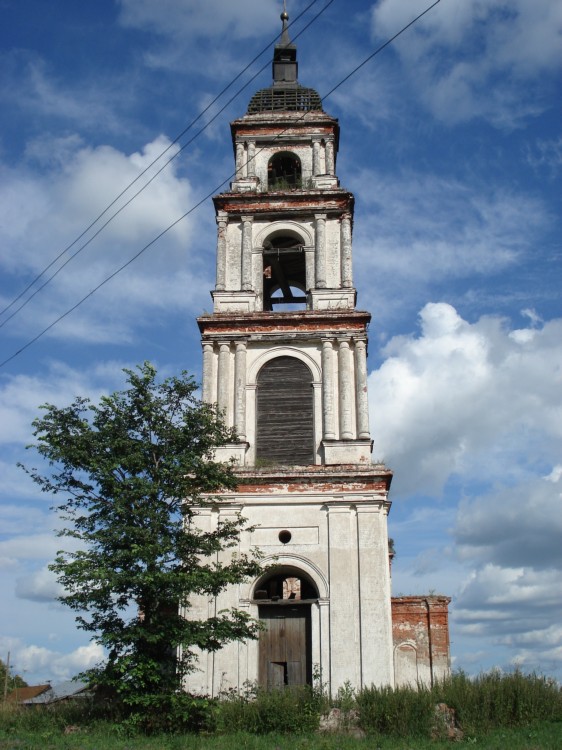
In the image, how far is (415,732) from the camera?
647 inches

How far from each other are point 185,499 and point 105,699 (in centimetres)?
442

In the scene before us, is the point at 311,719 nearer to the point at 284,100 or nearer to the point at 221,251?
the point at 221,251

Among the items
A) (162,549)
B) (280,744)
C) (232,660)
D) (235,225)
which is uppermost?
(235,225)

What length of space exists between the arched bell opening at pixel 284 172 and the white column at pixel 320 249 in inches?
73.3

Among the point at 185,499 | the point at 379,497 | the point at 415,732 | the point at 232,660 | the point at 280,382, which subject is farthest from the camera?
the point at 280,382

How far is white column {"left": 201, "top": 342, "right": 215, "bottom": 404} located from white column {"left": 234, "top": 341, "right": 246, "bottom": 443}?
0.70 meters

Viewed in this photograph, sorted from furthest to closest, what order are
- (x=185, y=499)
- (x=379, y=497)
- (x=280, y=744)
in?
(x=379, y=497) → (x=185, y=499) → (x=280, y=744)

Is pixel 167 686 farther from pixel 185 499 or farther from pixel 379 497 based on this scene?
pixel 379 497

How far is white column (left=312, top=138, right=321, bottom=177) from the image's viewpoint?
27.0 metres

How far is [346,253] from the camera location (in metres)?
25.4

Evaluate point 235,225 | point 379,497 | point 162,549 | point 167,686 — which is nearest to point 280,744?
point 167,686

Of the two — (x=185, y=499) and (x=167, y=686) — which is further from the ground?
(x=185, y=499)

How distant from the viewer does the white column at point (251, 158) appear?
27.2 meters

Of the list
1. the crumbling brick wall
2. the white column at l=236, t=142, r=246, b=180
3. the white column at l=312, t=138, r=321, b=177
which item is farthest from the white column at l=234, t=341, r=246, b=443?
the white column at l=312, t=138, r=321, b=177
